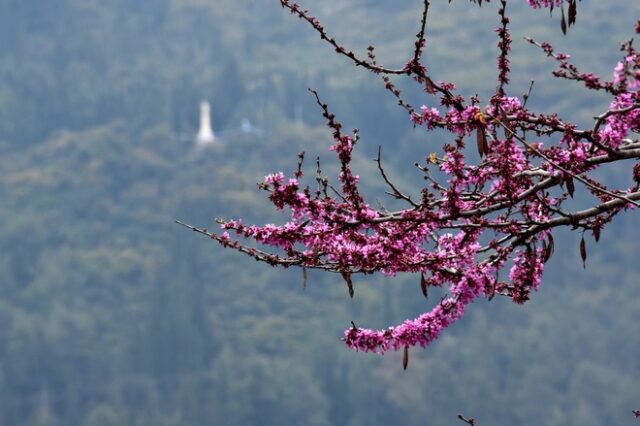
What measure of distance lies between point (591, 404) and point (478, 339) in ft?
71.6

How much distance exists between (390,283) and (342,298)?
916 centimetres

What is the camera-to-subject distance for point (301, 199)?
6324mm

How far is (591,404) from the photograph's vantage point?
7106 inches

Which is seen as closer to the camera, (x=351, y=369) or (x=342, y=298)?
(x=351, y=369)

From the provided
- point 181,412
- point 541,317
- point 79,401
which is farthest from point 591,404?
point 79,401

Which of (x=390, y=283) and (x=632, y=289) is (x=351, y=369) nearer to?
(x=390, y=283)

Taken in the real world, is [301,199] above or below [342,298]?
below

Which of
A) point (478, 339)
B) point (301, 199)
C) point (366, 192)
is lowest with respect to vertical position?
point (301, 199)

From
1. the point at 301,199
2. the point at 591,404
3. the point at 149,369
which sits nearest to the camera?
the point at 301,199

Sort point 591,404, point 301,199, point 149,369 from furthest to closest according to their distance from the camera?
point 149,369, point 591,404, point 301,199

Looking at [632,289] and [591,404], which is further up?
[632,289]

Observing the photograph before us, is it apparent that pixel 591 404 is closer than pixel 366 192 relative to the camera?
Yes

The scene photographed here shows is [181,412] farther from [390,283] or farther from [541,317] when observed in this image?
[541,317]

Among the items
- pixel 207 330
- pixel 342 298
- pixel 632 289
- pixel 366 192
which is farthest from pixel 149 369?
pixel 632 289
